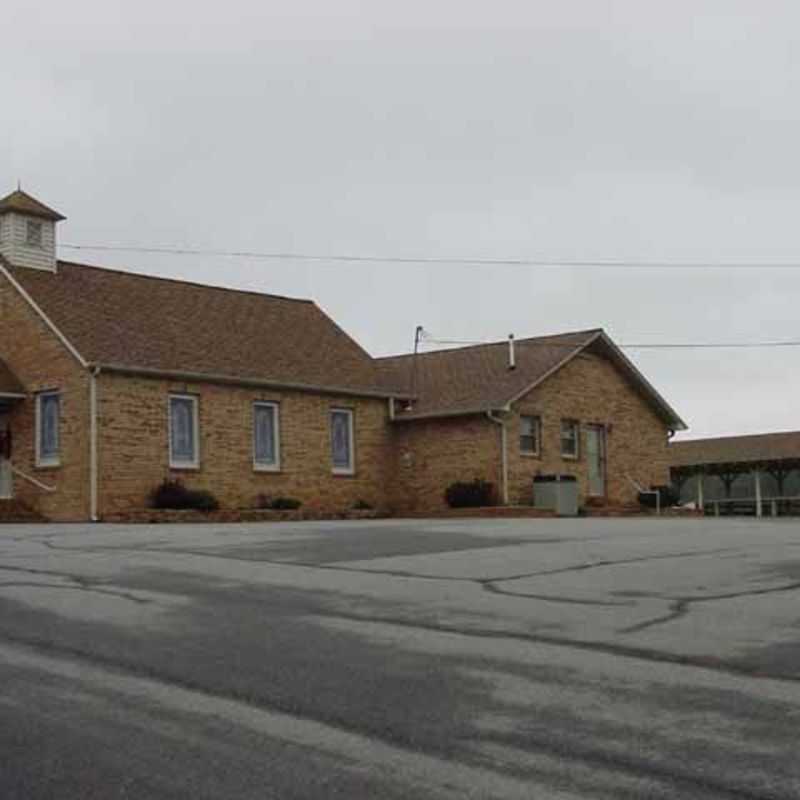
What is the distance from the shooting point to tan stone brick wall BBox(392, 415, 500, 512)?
32969mm

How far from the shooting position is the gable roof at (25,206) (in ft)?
99.5

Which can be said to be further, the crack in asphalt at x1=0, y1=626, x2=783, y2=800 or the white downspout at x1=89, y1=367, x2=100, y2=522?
the white downspout at x1=89, y1=367, x2=100, y2=522

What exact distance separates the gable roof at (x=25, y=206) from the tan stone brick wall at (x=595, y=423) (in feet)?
40.9

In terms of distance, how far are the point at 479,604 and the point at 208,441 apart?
792 inches

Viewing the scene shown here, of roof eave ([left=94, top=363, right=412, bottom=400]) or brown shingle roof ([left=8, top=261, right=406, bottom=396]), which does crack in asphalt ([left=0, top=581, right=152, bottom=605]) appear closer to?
roof eave ([left=94, top=363, right=412, bottom=400])

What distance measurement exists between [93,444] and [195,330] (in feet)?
17.8

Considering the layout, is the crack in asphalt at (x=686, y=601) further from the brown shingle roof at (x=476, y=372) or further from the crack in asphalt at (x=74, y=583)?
the brown shingle roof at (x=476, y=372)

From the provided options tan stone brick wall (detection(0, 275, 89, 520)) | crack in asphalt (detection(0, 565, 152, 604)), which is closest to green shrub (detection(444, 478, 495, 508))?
tan stone brick wall (detection(0, 275, 89, 520))

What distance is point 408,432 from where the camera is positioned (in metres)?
34.7

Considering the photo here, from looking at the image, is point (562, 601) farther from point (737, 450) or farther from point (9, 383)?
point (737, 450)

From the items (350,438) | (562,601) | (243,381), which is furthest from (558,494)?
(562,601)

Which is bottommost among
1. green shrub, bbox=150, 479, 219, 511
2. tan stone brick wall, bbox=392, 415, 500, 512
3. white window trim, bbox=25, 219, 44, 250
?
green shrub, bbox=150, 479, 219, 511

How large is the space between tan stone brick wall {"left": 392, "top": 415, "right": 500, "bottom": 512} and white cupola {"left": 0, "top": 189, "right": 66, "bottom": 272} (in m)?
10.2

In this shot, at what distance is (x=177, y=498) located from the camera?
92.5 feet
